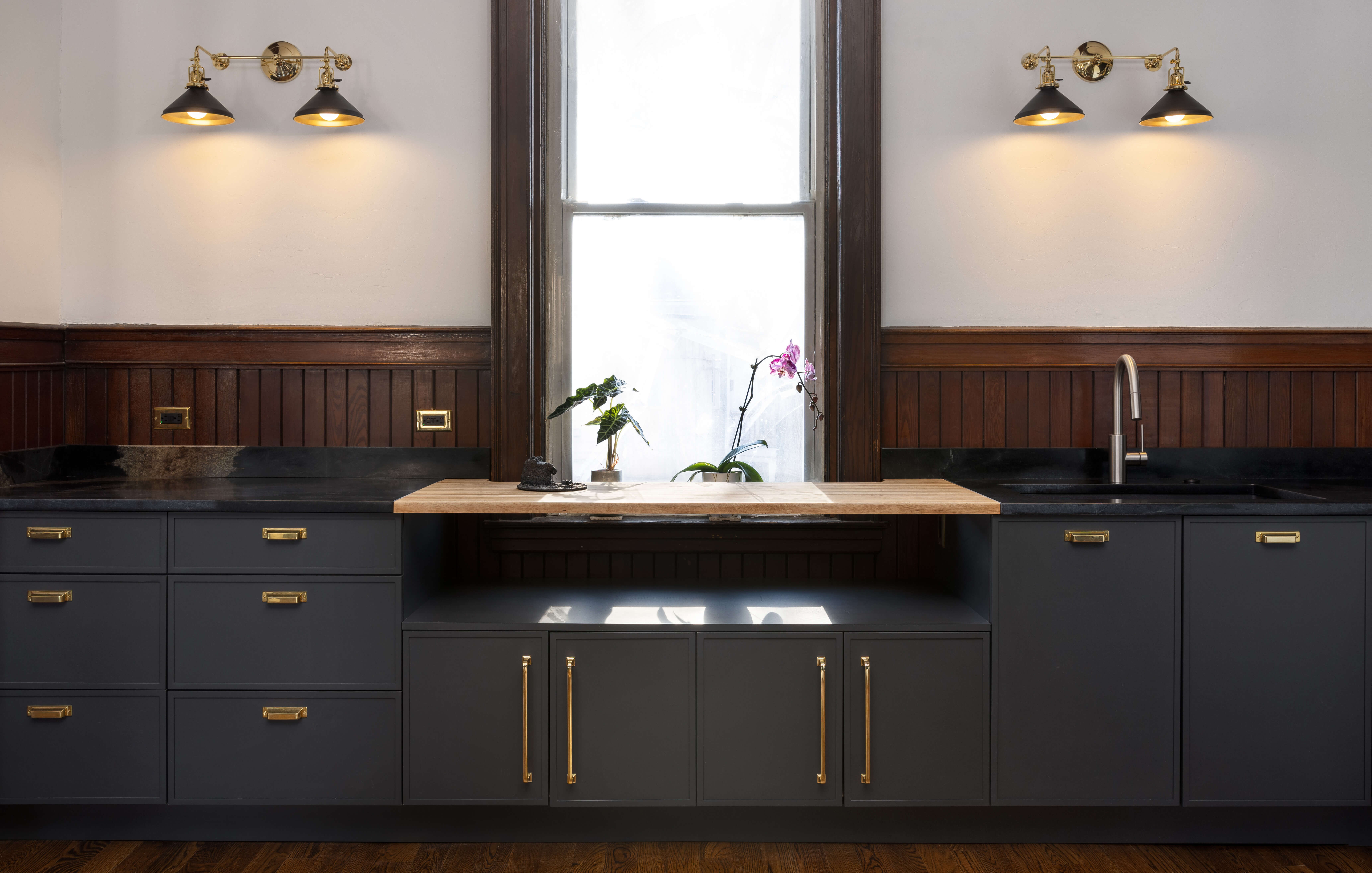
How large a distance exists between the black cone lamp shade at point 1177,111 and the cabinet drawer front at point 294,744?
9.29 ft

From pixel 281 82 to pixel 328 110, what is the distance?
313 millimetres

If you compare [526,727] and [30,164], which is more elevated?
[30,164]

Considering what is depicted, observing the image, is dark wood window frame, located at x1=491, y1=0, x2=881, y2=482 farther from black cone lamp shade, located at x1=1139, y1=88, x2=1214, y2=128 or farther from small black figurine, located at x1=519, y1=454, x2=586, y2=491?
black cone lamp shade, located at x1=1139, y1=88, x2=1214, y2=128

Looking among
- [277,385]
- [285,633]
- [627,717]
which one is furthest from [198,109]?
[627,717]

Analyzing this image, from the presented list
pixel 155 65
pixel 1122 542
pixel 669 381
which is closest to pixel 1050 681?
pixel 1122 542

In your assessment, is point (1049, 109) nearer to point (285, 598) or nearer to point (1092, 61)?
point (1092, 61)

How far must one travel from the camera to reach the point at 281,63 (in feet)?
8.80

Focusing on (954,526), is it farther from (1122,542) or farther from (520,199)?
(520,199)

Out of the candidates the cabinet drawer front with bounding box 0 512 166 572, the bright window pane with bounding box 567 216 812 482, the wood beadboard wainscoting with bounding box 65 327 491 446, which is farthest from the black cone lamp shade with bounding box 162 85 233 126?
the cabinet drawer front with bounding box 0 512 166 572

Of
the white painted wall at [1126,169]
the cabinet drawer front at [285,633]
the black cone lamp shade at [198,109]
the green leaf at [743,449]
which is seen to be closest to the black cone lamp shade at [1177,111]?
the white painted wall at [1126,169]

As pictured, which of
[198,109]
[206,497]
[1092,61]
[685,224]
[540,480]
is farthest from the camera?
[685,224]

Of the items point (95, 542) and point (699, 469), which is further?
point (699, 469)

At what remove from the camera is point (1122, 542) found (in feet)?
7.04

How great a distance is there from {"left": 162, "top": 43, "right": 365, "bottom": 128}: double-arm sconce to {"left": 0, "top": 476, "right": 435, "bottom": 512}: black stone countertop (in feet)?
3.79
